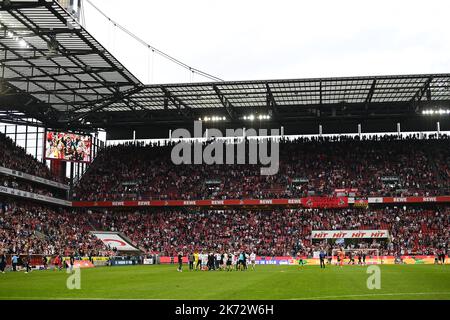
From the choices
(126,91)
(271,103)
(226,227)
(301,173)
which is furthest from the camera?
(301,173)

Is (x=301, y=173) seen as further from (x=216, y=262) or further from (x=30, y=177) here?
(x=30, y=177)

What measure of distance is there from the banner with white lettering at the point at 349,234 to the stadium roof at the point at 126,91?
45.3 feet

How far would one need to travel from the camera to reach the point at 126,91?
56.8 meters

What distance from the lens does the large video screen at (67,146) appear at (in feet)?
215

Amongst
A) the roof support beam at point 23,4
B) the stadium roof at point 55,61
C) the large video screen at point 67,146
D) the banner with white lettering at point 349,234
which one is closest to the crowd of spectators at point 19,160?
the large video screen at point 67,146

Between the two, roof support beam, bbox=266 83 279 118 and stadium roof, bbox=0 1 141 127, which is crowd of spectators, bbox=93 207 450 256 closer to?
roof support beam, bbox=266 83 279 118

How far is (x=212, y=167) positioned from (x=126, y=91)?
73.6ft

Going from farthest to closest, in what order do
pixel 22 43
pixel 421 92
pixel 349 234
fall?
pixel 349 234
pixel 421 92
pixel 22 43

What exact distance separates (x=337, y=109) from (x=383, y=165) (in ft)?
35.5

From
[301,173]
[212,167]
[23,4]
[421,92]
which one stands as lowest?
[301,173]

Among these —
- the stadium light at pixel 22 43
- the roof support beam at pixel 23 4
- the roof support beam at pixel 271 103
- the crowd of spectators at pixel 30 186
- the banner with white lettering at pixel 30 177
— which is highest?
the roof support beam at pixel 23 4

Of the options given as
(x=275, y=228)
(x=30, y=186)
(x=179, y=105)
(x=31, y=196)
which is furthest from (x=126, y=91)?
(x=275, y=228)

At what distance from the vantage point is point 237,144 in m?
74.3

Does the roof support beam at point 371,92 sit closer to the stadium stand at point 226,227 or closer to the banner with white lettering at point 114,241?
the stadium stand at point 226,227
